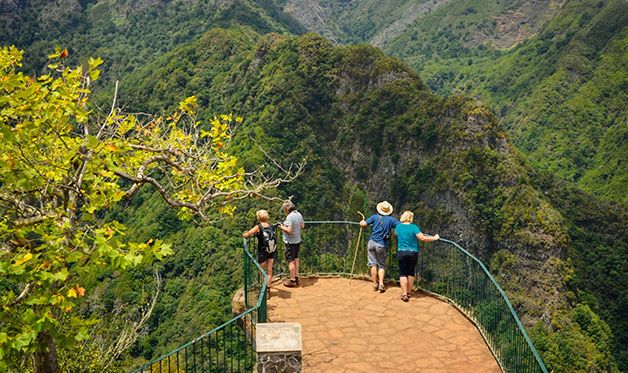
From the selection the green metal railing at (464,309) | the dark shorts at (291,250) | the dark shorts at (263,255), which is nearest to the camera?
the green metal railing at (464,309)

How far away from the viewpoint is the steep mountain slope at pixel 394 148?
221 feet

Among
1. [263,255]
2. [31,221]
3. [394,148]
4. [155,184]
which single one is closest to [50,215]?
[31,221]

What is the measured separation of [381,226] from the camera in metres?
12.1

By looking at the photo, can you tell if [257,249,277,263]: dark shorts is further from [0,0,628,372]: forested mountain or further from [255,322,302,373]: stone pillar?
[0,0,628,372]: forested mountain

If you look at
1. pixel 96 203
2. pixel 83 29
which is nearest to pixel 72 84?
pixel 96 203

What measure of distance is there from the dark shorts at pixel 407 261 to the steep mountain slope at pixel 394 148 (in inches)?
1838

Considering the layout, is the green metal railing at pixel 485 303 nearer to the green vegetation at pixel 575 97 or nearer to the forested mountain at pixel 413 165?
the forested mountain at pixel 413 165

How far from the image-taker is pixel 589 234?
8194 cm

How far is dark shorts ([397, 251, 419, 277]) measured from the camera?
11.3 metres

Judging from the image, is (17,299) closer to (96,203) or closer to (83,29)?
(96,203)

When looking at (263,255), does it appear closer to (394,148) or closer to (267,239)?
(267,239)

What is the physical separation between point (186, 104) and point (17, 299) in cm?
612

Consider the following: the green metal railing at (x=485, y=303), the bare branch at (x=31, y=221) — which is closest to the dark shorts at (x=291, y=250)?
the green metal railing at (x=485, y=303)

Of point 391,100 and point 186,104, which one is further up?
point 186,104
